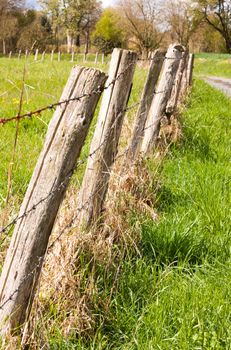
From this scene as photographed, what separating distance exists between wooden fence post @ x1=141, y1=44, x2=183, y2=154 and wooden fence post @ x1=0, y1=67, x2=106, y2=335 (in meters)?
3.11

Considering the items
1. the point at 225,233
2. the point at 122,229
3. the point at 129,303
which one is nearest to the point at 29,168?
the point at 122,229

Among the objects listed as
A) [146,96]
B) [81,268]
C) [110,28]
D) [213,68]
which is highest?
[110,28]

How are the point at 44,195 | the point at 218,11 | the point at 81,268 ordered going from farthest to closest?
the point at 218,11 → the point at 81,268 → the point at 44,195

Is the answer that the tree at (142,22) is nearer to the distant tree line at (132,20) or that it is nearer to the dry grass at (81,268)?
the distant tree line at (132,20)

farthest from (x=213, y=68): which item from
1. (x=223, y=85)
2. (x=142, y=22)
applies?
(x=142, y=22)

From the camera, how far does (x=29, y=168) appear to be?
4898 millimetres

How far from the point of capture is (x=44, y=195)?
2.29m

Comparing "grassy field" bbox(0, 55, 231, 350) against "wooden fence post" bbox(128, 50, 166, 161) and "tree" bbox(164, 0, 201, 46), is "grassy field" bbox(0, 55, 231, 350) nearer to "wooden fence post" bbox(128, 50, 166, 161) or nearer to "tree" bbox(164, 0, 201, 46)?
"wooden fence post" bbox(128, 50, 166, 161)

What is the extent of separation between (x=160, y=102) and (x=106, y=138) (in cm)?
271

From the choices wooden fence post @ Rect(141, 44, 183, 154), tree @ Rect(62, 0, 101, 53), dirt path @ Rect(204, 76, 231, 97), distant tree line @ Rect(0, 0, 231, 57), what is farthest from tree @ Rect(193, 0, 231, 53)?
wooden fence post @ Rect(141, 44, 183, 154)

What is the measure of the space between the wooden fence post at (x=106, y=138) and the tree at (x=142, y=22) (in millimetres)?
61213

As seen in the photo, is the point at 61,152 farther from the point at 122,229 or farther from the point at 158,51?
the point at 158,51

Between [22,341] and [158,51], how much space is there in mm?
3617

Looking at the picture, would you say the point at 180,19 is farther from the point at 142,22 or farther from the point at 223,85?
the point at 223,85
